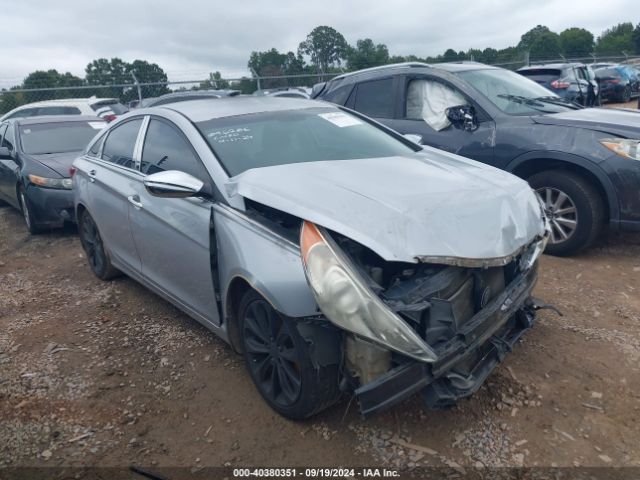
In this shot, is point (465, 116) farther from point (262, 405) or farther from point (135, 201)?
point (262, 405)

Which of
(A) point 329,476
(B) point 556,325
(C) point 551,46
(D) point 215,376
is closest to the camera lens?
(A) point 329,476

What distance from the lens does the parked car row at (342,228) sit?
2318 mm

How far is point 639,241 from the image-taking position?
513cm

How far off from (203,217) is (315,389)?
1.19 meters

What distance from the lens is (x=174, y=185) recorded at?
2947mm

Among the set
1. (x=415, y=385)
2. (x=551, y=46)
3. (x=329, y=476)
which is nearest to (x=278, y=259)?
(x=415, y=385)

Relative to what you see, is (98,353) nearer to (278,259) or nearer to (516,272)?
(278,259)

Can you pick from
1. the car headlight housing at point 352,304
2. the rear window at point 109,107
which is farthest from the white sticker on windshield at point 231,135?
the rear window at point 109,107

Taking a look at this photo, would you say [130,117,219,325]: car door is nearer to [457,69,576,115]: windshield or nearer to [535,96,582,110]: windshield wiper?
[457,69,576,115]: windshield

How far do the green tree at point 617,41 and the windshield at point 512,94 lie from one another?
1817 inches

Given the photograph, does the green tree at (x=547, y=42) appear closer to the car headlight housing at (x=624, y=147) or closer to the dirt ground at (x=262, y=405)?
the car headlight housing at (x=624, y=147)

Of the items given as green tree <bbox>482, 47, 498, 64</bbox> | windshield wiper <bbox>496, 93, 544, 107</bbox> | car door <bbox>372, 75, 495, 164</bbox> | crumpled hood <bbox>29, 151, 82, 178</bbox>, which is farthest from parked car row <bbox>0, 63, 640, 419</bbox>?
green tree <bbox>482, 47, 498, 64</bbox>

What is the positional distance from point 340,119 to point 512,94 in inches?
99.8

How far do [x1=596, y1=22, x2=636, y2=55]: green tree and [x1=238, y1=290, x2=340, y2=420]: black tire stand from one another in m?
50.6
